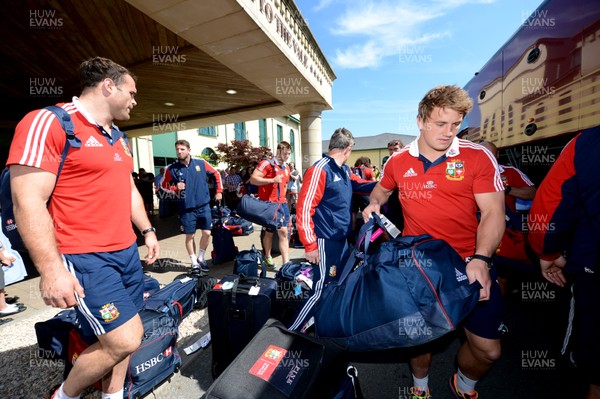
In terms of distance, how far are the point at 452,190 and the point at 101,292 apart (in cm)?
236

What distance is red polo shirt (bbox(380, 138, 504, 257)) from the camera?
70.6 inches

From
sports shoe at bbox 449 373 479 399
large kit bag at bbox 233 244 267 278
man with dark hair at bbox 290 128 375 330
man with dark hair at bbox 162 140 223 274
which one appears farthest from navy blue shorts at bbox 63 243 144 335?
man with dark hair at bbox 162 140 223 274

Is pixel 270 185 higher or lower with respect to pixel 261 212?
higher

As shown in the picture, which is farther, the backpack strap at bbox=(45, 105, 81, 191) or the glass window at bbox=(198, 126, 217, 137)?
the glass window at bbox=(198, 126, 217, 137)

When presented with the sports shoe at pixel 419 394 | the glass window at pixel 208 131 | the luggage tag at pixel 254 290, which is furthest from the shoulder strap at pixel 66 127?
the glass window at pixel 208 131

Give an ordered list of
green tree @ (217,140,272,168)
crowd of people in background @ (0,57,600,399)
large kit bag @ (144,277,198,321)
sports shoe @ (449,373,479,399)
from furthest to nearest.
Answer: green tree @ (217,140,272,168)
large kit bag @ (144,277,198,321)
sports shoe @ (449,373,479,399)
crowd of people in background @ (0,57,600,399)

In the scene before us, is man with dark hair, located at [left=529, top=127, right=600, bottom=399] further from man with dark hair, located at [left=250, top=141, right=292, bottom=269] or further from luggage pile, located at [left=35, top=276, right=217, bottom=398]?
man with dark hair, located at [left=250, top=141, right=292, bottom=269]

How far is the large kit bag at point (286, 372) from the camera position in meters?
1.40

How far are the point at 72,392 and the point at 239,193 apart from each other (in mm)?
8308

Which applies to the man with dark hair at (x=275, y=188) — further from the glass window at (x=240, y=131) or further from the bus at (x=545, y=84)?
the glass window at (x=240, y=131)

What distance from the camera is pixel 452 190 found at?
1.85 metres

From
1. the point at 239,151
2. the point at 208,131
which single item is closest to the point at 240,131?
the point at 208,131

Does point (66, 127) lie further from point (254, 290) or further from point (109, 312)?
point (254, 290)

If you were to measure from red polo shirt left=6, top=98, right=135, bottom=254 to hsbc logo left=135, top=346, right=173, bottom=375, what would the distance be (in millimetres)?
1058
